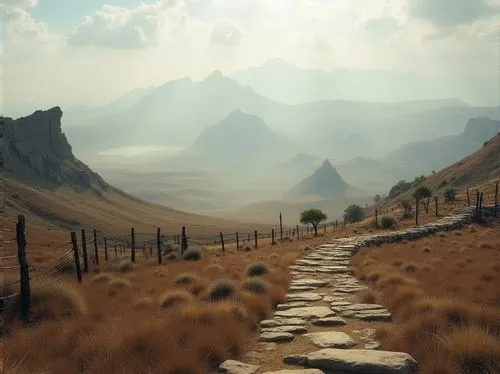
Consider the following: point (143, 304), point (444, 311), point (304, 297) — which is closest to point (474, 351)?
point (444, 311)

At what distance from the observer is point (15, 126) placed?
7018 inches

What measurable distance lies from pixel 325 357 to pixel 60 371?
14.0 feet

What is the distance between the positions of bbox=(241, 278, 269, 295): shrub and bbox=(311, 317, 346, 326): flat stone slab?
2.95m

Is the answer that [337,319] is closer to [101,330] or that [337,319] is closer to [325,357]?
[325,357]

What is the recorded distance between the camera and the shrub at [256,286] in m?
12.9

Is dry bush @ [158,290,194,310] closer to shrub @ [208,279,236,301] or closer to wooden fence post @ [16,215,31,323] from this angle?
shrub @ [208,279,236,301]

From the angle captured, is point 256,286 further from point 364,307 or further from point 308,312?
point 364,307

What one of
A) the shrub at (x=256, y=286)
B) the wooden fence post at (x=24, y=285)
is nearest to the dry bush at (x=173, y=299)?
the shrub at (x=256, y=286)

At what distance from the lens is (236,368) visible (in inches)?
282

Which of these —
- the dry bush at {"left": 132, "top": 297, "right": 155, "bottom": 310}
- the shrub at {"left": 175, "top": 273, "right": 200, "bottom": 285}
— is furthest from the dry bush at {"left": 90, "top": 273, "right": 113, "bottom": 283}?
the dry bush at {"left": 132, "top": 297, "right": 155, "bottom": 310}

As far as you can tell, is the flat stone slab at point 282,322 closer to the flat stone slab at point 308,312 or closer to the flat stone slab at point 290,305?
the flat stone slab at point 308,312

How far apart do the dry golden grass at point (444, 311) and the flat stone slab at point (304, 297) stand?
5.67ft

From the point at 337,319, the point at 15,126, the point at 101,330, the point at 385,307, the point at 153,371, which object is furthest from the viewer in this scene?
the point at 15,126

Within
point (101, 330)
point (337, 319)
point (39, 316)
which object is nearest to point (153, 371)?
point (101, 330)
